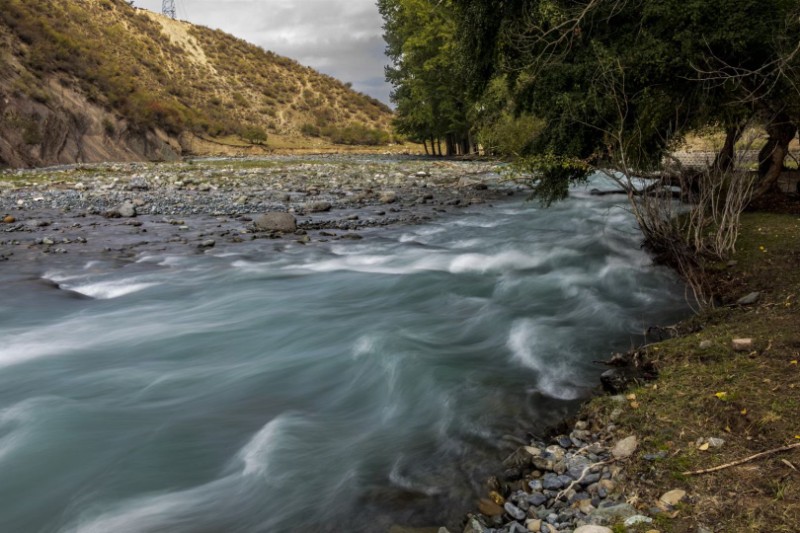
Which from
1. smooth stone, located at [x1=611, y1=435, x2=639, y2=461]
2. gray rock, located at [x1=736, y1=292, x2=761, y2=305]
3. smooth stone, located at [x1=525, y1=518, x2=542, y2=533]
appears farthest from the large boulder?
smooth stone, located at [x1=525, y1=518, x2=542, y2=533]

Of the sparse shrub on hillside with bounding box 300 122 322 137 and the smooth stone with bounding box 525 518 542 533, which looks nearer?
the smooth stone with bounding box 525 518 542 533

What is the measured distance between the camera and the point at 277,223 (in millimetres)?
13922

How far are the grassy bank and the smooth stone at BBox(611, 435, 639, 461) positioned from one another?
0.05 m

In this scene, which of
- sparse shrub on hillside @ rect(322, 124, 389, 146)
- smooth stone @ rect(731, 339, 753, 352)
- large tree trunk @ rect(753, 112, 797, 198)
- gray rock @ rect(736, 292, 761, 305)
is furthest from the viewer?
sparse shrub on hillside @ rect(322, 124, 389, 146)

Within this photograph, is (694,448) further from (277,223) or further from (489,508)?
(277,223)

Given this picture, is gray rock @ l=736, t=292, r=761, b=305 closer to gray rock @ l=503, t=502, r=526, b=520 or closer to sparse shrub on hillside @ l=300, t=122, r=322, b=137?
gray rock @ l=503, t=502, r=526, b=520

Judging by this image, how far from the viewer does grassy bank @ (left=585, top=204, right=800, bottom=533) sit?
115 inches

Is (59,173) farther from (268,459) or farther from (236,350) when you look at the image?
(268,459)

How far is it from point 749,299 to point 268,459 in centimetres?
518

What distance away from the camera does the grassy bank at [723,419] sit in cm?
293

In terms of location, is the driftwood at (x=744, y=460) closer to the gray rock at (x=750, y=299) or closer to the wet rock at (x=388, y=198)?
the gray rock at (x=750, y=299)

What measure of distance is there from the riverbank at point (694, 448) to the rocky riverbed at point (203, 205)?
248 inches

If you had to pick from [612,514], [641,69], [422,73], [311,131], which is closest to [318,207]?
[641,69]

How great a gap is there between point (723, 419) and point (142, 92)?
48.7 meters
